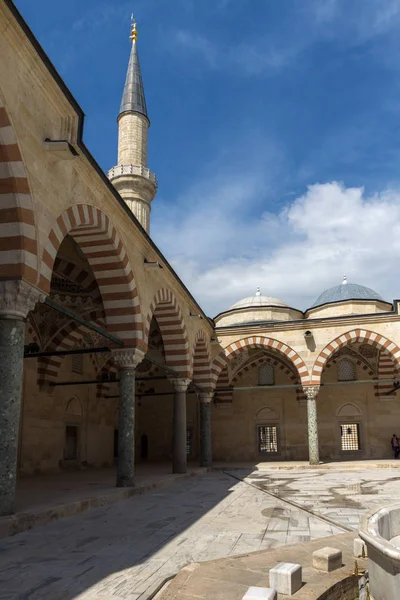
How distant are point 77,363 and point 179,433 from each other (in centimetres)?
434

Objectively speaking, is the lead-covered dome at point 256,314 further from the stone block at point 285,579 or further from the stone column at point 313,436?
the stone block at point 285,579

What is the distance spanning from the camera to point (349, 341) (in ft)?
56.8

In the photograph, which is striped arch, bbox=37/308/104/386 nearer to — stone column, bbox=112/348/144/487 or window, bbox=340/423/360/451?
stone column, bbox=112/348/144/487

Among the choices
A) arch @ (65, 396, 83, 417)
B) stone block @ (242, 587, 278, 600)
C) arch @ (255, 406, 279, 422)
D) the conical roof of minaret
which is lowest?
stone block @ (242, 587, 278, 600)

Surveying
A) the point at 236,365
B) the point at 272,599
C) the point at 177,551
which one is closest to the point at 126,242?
the point at 177,551

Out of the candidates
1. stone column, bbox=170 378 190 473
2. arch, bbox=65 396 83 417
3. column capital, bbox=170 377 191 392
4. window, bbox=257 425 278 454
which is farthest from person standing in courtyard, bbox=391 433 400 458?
arch, bbox=65 396 83 417

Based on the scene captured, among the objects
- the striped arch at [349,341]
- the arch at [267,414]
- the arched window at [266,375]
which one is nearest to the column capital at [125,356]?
the striped arch at [349,341]

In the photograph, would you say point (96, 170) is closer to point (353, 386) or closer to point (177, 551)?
point (177, 551)

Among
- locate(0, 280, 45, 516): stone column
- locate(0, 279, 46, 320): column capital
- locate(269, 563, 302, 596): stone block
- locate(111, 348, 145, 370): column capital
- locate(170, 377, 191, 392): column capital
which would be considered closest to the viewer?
locate(269, 563, 302, 596): stone block

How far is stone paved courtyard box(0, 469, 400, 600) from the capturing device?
12.7 ft

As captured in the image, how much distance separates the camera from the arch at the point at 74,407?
15.5 m

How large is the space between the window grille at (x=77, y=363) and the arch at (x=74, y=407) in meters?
0.79

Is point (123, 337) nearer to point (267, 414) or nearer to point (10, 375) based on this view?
point (10, 375)

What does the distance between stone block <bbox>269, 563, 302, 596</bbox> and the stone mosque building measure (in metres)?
3.30
